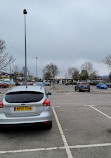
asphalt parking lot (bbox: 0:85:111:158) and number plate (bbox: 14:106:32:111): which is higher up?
number plate (bbox: 14:106:32:111)

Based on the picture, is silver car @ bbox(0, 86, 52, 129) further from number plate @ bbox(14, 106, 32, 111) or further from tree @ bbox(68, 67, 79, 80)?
tree @ bbox(68, 67, 79, 80)

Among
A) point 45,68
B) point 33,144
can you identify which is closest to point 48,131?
point 33,144

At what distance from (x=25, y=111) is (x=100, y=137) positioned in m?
2.47

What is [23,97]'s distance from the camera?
4121 millimetres

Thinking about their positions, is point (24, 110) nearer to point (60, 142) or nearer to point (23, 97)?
point (23, 97)

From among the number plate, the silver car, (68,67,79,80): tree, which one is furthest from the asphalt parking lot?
(68,67,79,80): tree

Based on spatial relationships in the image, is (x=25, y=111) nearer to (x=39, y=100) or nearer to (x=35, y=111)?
(x=35, y=111)

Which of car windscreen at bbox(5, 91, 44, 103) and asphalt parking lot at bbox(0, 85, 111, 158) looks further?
car windscreen at bbox(5, 91, 44, 103)

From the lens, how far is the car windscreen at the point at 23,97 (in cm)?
400

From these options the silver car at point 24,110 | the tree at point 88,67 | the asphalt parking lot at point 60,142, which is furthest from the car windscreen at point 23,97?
the tree at point 88,67

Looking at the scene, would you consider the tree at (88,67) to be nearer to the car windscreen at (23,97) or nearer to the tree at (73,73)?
the tree at (73,73)

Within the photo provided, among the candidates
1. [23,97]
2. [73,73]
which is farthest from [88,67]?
[23,97]

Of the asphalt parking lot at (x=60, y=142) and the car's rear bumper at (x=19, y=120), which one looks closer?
the asphalt parking lot at (x=60, y=142)

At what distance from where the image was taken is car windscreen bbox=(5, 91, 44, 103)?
400 cm
